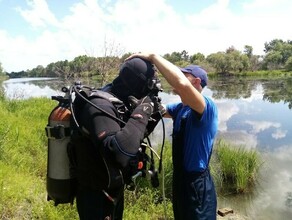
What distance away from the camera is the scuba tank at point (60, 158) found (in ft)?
6.91

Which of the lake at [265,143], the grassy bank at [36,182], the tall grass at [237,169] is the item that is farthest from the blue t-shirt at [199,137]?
the tall grass at [237,169]

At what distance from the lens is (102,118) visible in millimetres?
1893

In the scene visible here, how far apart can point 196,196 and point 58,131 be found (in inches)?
52.6

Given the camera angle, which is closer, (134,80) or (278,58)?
(134,80)

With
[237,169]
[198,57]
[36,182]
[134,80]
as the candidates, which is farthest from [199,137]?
[198,57]

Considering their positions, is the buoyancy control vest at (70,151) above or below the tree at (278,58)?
below

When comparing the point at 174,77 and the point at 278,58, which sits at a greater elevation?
the point at 278,58

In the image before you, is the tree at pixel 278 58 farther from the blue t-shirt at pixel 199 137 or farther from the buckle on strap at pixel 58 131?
the buckle on strap at pixel 58 131

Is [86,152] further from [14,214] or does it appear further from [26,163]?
[26,163]

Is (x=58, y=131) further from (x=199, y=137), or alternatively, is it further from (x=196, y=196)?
(x=196, y=196)

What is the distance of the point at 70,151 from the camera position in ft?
7.00

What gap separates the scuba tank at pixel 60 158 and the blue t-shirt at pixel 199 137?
1.03 meters

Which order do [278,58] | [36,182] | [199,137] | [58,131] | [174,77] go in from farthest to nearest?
1. [278,58]
2. [36,182]
3. [199,137]
4. [174,77]
5. [58,131]

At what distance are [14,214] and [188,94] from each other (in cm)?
292
